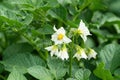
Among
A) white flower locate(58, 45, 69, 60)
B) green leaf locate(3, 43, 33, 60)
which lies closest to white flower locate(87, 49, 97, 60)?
white flower locate(58, 45, 69, 60)

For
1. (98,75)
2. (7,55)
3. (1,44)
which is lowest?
(98,75)

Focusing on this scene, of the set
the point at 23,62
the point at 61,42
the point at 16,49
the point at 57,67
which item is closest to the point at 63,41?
the point at 61,42

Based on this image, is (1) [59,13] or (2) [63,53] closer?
(2) [63,53]

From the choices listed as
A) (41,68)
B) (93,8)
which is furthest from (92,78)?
(93,8)

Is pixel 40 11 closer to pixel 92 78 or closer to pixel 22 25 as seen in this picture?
pixel 22 25

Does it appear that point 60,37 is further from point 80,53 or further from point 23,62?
point 23,62

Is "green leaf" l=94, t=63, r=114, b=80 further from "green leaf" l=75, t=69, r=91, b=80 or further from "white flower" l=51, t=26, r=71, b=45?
"white flower" l=51, t=26, r=71, b=45
